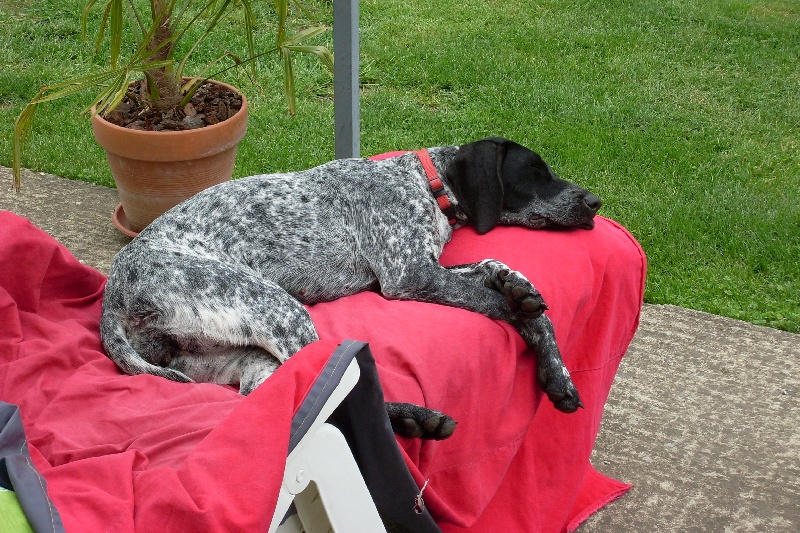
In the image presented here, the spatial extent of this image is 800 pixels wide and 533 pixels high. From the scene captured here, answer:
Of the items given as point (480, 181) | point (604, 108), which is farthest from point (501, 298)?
point (604, 108)

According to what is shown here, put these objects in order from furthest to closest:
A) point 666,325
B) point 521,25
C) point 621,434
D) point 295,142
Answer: point 521,25 < point 295,142 < point 666,325 < point 621,434

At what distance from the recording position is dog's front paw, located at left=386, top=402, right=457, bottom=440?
2.36 m

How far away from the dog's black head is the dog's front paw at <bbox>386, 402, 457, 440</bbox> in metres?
1.08

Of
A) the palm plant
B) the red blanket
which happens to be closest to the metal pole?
the palm plant

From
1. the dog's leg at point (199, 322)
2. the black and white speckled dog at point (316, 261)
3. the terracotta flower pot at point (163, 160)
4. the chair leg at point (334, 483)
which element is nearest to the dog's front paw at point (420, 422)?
the black and white speckled dog at point (316, 261)

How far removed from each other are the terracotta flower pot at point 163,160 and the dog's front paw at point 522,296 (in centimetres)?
203

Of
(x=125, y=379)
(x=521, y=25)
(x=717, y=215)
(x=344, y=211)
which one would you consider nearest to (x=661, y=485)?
(x=344, y=211)

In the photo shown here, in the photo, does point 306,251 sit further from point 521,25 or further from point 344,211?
point 521,25

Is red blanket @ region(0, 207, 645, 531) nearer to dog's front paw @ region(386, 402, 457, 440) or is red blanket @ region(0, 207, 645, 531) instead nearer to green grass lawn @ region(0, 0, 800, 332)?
dog's front paw @ region(386, 402, 457, 440)

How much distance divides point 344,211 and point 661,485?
1.52 metres

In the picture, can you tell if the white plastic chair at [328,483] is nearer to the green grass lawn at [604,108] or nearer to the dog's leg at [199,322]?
the dog's leg at [199,322]

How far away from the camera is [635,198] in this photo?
5246mm

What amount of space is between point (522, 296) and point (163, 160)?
2.26 meters

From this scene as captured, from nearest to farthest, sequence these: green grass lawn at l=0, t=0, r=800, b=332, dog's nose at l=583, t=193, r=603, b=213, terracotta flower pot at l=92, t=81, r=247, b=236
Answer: dog's nose at l=583, t=193, r=603, b=213, terracotta flower pot at l=92, t=81, r=247, b=236, green grass lawn at l=0, t=0, r=800, b=332
